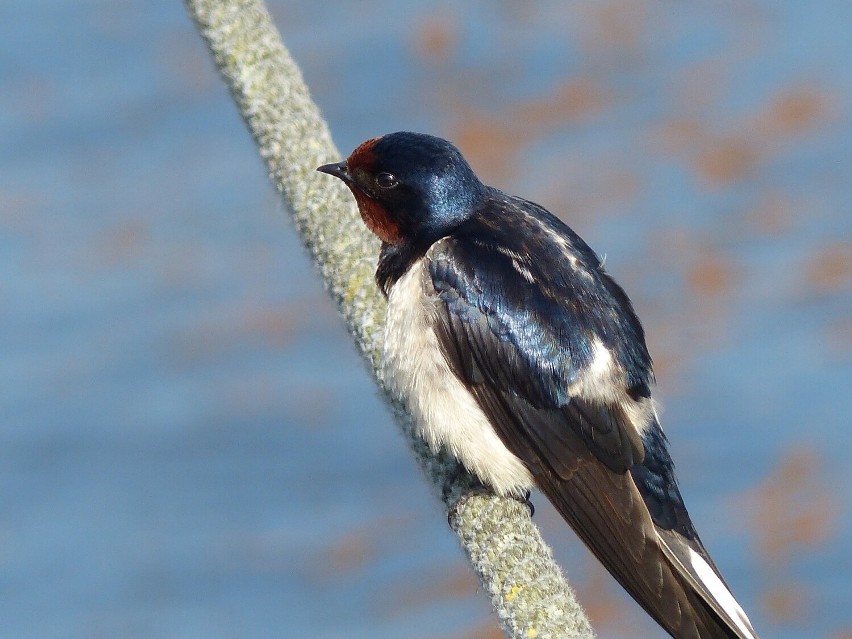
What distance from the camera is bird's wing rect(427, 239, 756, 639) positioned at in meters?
2.45

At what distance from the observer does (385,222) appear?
8.89 ft

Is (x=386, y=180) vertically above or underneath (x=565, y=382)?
above

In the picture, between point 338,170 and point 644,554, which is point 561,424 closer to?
point 644,554

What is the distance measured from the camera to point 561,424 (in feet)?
8.34

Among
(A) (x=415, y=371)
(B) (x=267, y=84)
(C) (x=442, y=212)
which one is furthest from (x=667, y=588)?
(B) (x=267, y=84)

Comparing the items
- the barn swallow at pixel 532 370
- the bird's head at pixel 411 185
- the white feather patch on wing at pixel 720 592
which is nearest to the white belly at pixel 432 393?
the barn swallow at pixel 532 370

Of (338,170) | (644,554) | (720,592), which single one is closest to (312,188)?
(338,170)

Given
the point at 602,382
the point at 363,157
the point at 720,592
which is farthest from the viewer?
the point at 363,157

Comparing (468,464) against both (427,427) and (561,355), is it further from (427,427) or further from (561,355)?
(561,355)

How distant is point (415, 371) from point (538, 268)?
0.94 feet

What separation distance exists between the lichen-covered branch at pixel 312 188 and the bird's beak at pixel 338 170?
1 centimetres

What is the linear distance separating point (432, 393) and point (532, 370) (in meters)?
0.18

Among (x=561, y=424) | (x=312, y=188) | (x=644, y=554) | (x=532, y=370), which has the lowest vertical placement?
(x=644, y=554)

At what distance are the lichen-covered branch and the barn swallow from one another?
1.7 inches
